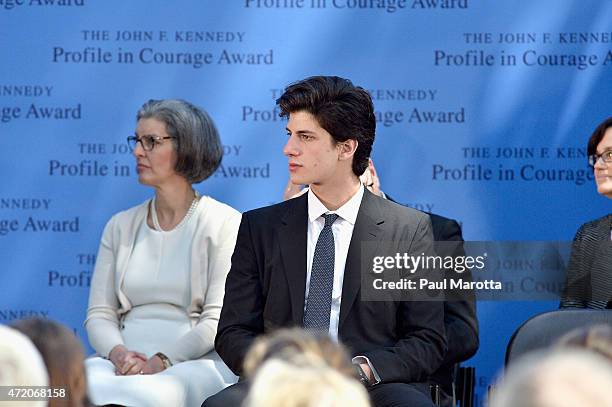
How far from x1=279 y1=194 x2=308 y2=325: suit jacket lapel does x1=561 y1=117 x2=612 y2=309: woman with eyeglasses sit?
1271 millimetres

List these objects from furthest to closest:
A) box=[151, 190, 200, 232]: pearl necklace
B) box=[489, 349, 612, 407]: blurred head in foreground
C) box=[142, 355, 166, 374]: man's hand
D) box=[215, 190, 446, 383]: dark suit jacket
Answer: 1. box=[151, 190, 200, 232]: pearl necklace
2. box=[142, 355, 166, 374]: man's hand
3. box=[215, 190, 446, 383]: dark suit jacket
4. box=[489, 349, 612, 407]: blurred head in foreground

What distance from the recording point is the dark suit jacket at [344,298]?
4137 millimetres

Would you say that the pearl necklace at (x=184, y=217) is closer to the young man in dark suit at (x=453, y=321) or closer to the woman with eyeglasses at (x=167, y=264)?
the woman with eyeglasses at (x=167, y=264)

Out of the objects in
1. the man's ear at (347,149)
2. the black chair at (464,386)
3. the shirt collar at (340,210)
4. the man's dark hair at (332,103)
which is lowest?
the black chair at (464,386)

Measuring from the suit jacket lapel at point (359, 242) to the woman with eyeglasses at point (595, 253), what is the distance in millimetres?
1024

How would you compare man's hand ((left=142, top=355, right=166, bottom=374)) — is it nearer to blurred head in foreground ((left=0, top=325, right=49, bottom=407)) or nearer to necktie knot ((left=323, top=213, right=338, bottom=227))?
necktie knot ((left=323, top=213, right=338, bottom=227))

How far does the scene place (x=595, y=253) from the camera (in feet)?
15.5

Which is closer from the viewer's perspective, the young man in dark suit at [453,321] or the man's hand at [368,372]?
the man's hand at [368,372]

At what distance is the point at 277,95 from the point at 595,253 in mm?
1802

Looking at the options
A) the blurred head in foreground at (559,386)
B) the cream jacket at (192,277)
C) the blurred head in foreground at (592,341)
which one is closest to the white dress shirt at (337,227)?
the cream jacket at (192,277)

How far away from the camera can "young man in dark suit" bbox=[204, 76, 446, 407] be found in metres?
4.16

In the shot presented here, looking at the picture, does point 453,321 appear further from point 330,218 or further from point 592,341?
point 592,341

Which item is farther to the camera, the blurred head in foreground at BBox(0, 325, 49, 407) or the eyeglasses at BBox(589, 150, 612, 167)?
the eyeglasses at BBox(589, 150, 612, 167)

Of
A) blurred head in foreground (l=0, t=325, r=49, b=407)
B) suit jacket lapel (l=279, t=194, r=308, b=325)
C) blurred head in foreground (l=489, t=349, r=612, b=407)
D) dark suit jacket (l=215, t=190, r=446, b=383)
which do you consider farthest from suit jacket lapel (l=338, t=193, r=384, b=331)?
blurred head in foreground (l=489, t=349, r=612, b=407)
